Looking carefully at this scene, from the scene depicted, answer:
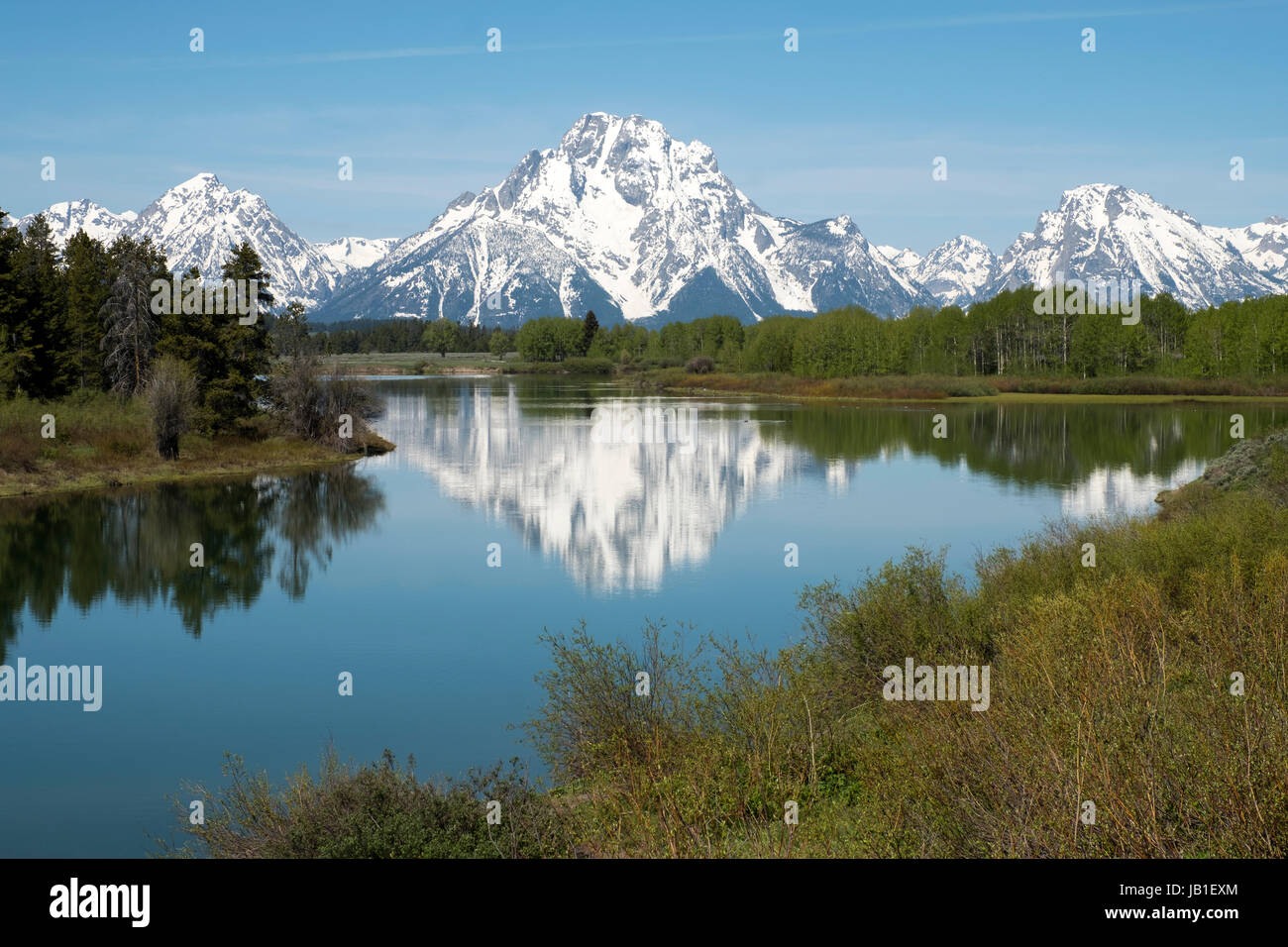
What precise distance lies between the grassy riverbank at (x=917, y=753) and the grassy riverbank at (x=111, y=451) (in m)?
33.7

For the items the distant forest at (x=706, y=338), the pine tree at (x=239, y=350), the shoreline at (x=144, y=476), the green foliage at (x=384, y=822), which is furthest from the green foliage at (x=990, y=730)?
the pine tree at (x=239, y=350)

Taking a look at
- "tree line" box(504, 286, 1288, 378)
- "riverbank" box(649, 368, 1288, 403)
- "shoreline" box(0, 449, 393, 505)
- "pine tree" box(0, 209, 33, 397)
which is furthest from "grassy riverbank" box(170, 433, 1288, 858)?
"tree line" box(504, 286, 1288, 378)

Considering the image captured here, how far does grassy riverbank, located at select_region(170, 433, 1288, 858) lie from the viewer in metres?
7.61

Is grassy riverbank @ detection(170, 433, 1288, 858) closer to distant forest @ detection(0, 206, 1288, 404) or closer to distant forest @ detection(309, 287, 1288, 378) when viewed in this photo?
distant forest @ detection(0, 206, 1288, 404)

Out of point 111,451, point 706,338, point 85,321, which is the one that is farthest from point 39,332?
point 706,338

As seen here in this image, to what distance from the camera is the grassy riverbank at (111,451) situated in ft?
143

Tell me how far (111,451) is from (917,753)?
155 ft

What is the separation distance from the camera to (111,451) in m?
48.9

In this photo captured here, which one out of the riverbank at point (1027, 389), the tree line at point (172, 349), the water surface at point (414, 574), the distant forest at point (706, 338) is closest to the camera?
the water surface at point (414, 574)

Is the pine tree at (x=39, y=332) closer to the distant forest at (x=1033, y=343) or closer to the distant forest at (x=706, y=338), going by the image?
the distant forest at (x=706, y=338)
